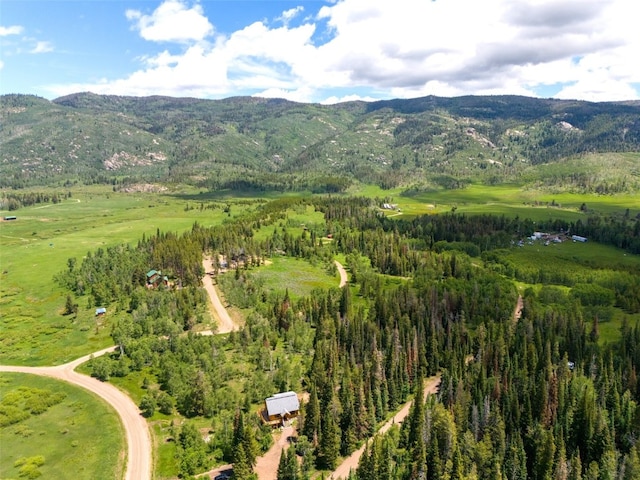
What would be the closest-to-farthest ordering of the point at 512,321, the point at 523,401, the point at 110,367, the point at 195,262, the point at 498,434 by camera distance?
1. the point at 498,434
2. the point at 523,401
3. the point at 110,367
4. the point at 512,321
5. the point at 195,262

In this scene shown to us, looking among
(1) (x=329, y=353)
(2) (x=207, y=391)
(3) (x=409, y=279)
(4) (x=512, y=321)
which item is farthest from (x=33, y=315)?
(4) (x=512, y=321)

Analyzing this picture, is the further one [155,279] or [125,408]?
[155,279]

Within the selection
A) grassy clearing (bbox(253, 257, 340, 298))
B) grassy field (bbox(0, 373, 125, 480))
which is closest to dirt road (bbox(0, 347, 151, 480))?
grassy field (bbox(0, 373, 125, 480))

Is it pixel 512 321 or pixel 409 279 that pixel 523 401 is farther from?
pixel 409 279

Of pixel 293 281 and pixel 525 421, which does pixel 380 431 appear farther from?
pixel 293 281

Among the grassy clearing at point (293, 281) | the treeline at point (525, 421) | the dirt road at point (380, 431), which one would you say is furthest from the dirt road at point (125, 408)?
the grassy clearing at point (293, 281)

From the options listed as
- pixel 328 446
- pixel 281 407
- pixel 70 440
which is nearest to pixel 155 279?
pixel 70 440

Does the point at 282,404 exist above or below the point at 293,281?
below

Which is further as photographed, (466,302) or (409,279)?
(409,279)
